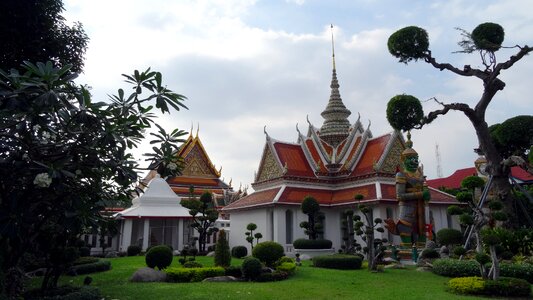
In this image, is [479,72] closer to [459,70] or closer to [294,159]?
[459,70]

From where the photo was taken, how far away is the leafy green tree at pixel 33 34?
9398 mm

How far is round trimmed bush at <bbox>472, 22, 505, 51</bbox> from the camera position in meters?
14.1

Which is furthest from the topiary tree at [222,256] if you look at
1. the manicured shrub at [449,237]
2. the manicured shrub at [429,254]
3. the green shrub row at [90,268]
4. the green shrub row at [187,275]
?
the manicured shrub at [449,237]

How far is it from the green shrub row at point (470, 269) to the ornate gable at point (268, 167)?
1130 centimetres

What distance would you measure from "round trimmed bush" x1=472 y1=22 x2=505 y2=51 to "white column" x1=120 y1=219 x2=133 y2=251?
1944 centimetres

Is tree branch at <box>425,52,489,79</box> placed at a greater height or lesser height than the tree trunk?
greater

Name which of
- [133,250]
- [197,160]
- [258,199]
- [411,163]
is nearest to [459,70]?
[411,163]

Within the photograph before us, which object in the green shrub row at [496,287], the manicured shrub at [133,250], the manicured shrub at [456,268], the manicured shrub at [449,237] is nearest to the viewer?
the green shrub row at [496,287]

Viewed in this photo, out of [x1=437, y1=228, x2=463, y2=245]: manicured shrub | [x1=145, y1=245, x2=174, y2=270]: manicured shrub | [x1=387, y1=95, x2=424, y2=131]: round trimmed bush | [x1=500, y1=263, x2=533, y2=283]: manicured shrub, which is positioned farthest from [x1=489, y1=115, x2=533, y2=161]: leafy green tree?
[x1=145, y1=245, x2=174, y2=270]: manicured shrub

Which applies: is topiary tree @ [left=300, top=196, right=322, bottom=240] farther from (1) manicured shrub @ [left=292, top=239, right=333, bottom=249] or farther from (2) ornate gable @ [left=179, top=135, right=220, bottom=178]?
(2) ornate gable @ [left=179, top=135, right=220, bottom=178]

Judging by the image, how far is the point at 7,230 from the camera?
5.61 meters

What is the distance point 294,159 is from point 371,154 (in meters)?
4.32

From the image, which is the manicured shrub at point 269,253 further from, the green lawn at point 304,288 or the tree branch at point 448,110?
the tree branch at point 448,110

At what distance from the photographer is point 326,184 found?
75.7 feet
